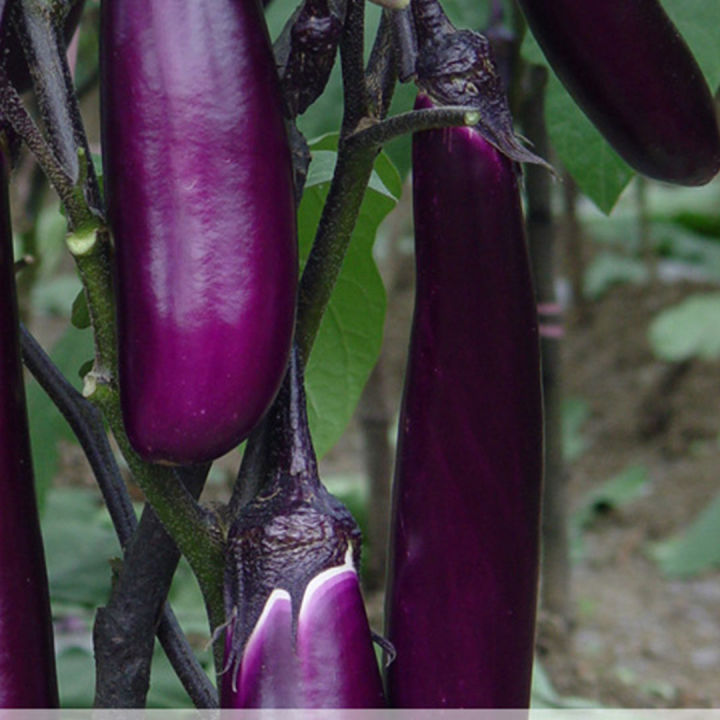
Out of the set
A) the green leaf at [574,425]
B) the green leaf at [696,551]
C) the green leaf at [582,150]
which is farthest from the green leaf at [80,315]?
the green leaf at [574,425]

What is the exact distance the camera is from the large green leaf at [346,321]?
2.00 ft

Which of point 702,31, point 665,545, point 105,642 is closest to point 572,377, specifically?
point 665,545

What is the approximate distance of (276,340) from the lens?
350 millimetres

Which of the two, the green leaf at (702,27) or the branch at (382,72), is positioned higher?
the branch at (382,72)

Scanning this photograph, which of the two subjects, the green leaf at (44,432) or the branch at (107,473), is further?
the green leaf at (44,432)

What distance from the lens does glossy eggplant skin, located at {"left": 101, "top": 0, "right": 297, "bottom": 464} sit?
1.12 feet

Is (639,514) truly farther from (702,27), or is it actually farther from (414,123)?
(414,123)

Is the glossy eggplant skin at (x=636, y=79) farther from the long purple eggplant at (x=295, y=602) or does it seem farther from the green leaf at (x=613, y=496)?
the green leaf at (x=613, y=496)

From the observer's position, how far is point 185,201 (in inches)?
13.5

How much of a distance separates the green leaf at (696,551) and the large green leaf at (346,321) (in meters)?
1.80

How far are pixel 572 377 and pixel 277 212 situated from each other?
10.8 ft

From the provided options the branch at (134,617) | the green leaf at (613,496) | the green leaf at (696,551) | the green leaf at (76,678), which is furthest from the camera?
the green leaf at (613,496)

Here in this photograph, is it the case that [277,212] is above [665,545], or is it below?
above

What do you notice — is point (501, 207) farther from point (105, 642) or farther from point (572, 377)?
point (572, 377)
